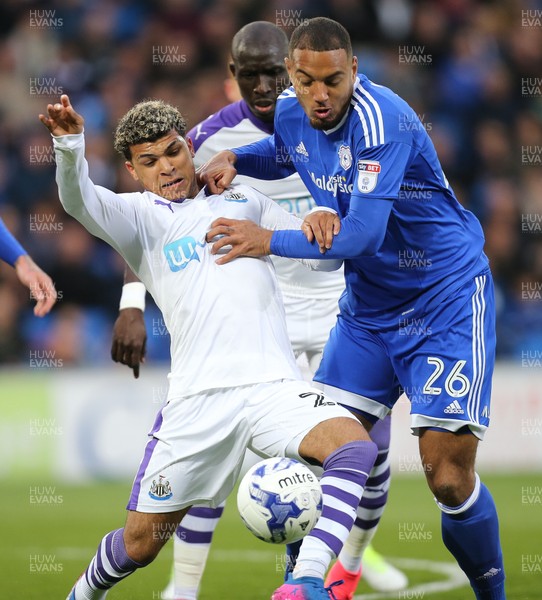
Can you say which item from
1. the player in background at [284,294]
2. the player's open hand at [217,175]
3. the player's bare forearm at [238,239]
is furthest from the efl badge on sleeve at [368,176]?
the player in background at [284,294]

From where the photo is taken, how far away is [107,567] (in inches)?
175

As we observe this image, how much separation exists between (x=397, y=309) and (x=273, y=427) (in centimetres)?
96

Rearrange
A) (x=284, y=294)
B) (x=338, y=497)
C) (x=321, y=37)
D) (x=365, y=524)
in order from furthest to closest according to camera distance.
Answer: (x=284, y=294)
(x=365, y=524)
(x=321, y=37)
(x=338, y=497)

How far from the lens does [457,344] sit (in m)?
4.76

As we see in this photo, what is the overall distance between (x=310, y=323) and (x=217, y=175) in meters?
1.50

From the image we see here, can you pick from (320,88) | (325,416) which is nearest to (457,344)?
(325,416)

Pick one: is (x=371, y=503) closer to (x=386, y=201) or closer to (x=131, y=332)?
(x=131, y=332)

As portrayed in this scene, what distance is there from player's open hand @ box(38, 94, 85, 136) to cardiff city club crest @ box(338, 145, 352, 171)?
1099 millimetres

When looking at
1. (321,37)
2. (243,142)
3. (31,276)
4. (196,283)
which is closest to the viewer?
(321,37)

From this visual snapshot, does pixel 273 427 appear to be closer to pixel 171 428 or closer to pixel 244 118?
pixel 171 428

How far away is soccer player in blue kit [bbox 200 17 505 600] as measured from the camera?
4.46 m

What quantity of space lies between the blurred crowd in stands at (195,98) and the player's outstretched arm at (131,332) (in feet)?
17.7

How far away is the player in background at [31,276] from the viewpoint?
4.78 m

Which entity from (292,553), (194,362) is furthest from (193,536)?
(194,362)
